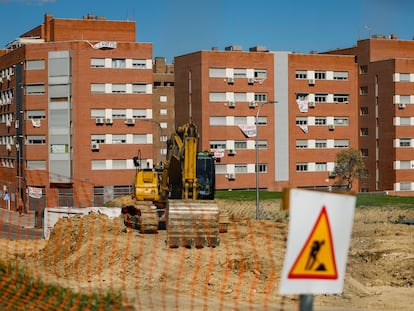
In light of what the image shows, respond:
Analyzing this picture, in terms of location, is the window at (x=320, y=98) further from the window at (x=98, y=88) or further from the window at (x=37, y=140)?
the window at (x=37, y=140)

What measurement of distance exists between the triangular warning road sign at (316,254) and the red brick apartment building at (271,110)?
65.3 m

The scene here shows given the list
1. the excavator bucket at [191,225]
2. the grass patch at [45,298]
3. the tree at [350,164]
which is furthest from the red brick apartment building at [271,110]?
the grass patch at [45,298]

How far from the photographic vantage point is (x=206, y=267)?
2075 cm

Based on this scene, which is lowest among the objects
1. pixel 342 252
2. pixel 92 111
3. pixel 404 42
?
pixel 342 252

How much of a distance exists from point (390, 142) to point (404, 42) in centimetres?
1110

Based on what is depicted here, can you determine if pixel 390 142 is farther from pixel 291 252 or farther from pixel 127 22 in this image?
pixel 291 252

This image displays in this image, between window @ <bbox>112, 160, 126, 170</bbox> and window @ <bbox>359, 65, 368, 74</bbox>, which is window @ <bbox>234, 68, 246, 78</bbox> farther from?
window @ <bbox>112, 160, 126, 170</bbox>

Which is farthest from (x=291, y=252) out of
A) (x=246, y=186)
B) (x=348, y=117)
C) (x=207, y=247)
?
(x=348, y=117)

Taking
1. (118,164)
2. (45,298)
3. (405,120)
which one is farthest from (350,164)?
(45,298)

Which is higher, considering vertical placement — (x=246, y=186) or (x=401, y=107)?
(x=401, y=107)

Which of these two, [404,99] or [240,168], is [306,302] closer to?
[240,168]

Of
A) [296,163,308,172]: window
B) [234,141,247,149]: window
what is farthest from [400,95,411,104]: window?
[234,141,247,149]: window

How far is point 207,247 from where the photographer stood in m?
23.7

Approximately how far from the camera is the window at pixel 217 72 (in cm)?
6919
